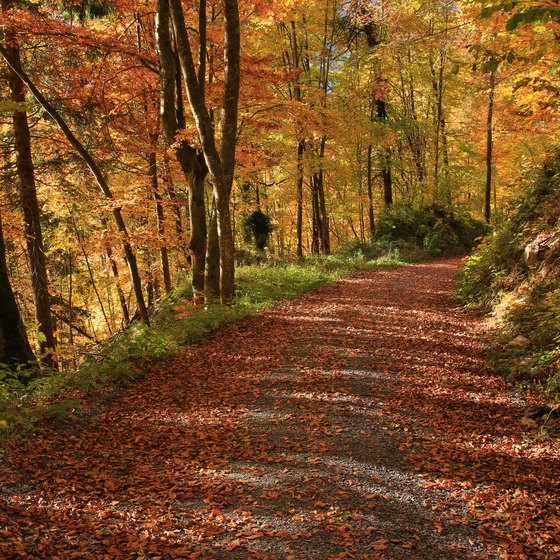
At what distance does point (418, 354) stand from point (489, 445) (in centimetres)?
276

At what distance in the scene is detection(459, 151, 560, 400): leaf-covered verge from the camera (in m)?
5.97

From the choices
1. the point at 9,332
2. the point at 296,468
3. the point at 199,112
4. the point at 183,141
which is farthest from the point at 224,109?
the point at 296,468

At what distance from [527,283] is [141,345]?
6.69 meters

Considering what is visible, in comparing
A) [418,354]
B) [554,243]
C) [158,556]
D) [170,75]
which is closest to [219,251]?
[170,75]

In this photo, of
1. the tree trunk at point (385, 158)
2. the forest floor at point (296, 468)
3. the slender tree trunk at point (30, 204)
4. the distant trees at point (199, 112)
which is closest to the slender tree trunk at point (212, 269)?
the distant trees at point (199, 112)

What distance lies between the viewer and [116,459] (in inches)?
167

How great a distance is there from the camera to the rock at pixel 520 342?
6424mm

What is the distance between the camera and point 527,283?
7934 millimetres

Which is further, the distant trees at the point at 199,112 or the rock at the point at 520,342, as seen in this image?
the distant trees at the point at 199,112

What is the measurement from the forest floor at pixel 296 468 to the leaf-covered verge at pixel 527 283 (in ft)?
1.50

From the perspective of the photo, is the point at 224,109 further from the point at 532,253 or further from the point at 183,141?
the point at 532,253

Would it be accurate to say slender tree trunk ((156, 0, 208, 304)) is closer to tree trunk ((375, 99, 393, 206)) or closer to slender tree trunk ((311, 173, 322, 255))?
slender tree trunk ((311, 173, 322, 255))

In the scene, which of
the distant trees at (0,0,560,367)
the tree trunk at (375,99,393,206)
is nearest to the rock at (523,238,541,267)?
the distant trees at (0,0,560,367)

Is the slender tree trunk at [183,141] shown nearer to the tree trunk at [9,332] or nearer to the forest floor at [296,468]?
the forest floor at [296,468]
